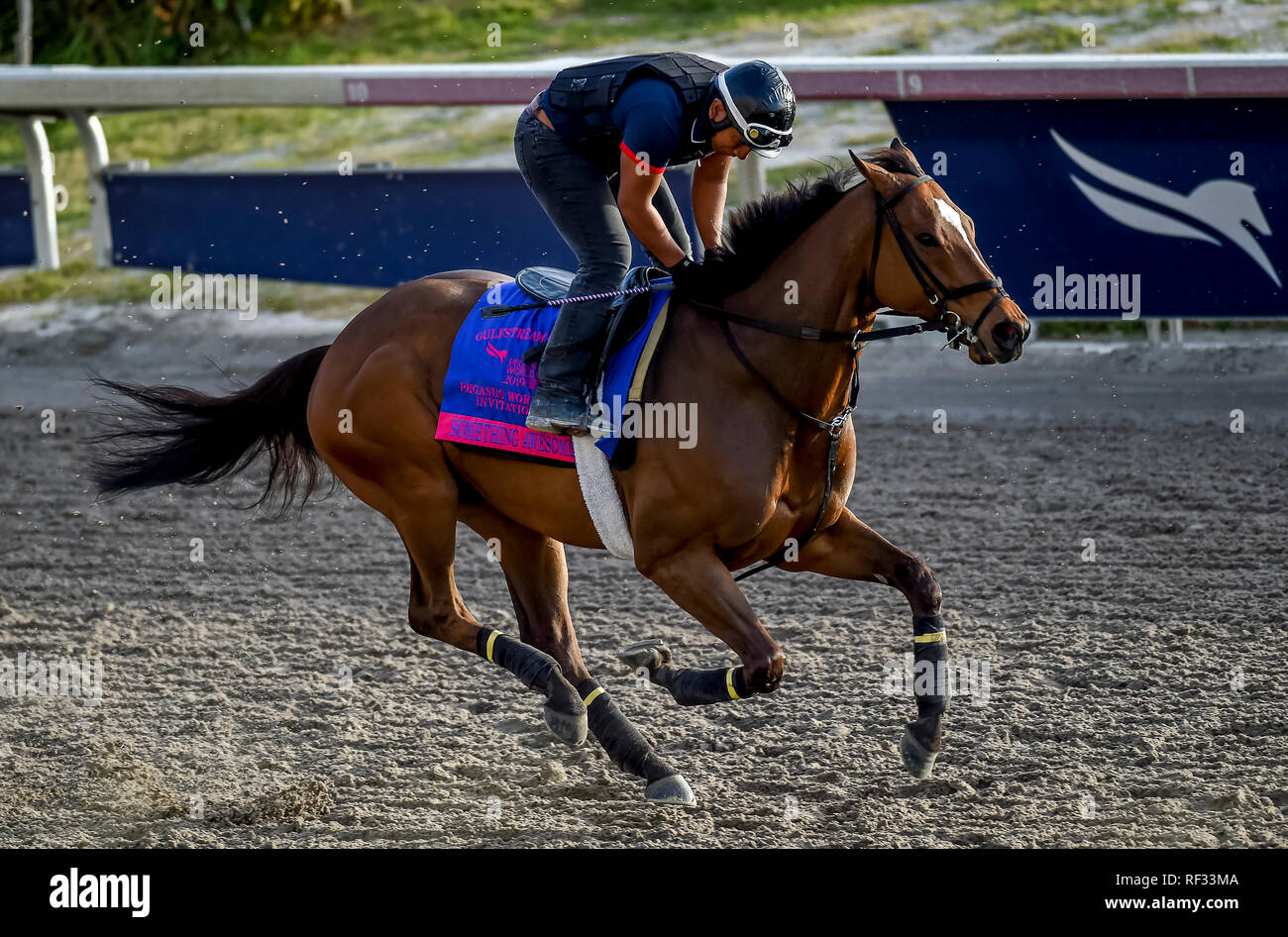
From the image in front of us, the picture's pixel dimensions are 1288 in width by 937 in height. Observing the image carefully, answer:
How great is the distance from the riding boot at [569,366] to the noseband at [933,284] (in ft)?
2.72

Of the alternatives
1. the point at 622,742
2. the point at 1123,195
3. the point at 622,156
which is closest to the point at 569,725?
the point at 622,742

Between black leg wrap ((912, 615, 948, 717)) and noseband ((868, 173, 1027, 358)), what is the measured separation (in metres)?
0.89

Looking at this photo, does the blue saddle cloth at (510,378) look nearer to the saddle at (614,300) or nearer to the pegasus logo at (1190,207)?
the saddle at (614,300)

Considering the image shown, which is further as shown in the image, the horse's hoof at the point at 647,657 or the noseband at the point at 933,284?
the horse's hoof at the point at 647,657

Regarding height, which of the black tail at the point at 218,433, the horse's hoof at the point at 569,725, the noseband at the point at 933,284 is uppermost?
the noseband at the point at 933,284

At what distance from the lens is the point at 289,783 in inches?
177

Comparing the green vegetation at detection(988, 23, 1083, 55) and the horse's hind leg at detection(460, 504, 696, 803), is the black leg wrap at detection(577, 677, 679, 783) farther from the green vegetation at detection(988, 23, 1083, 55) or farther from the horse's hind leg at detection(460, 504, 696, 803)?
the green vegetation at detection(988, 23, 1083, 55)

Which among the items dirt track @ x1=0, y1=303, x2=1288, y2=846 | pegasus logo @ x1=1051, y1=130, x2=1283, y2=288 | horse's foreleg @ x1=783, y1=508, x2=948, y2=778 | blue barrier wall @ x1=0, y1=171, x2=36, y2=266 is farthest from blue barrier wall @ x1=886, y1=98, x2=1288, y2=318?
blue barrier wall @ x1=0, y1=171, x2=36, y2=266

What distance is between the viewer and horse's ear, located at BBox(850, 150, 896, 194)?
3.77 meters

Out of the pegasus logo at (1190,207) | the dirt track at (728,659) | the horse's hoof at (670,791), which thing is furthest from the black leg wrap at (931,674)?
the pegasus logo at (1190,207)

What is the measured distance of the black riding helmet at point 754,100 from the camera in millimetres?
3797

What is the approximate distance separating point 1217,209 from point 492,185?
475 centimetres
